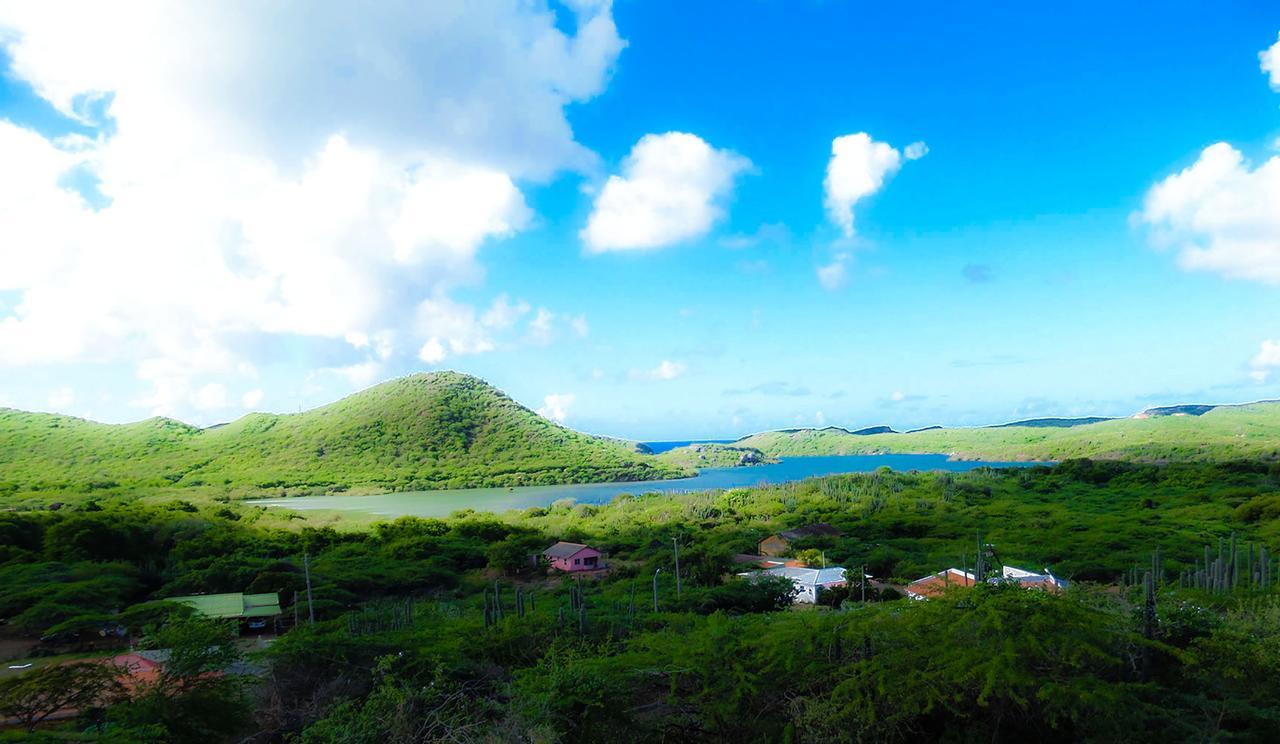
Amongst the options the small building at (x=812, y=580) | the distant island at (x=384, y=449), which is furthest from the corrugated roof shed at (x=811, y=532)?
the distant island at (x=384, y=449)

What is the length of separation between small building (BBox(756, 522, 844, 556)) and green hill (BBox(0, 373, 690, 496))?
63.5m

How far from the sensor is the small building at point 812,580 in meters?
25.8

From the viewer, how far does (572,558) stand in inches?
1401

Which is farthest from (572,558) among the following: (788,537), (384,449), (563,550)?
(384,449)

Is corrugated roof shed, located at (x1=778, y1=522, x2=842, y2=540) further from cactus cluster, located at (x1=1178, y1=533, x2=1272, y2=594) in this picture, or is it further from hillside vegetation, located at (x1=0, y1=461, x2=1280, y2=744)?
cactus cluster, located at (x1=1178, y1=533, x2=1272, y2=594)

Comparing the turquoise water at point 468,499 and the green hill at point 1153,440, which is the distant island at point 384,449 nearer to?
the green hill at point 1153,440

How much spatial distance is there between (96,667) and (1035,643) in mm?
13848

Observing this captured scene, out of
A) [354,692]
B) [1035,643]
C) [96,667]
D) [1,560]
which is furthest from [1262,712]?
[1,560]

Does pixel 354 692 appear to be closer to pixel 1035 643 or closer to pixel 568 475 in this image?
pixel 1035 643

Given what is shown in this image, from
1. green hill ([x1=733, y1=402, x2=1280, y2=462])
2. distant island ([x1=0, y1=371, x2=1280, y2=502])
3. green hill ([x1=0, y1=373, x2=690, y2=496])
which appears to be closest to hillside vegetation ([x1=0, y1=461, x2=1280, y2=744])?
→ distant island ([x1=0, y1=371, x2=1280, y2=502])

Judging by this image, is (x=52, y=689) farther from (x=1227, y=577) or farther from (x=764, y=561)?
(x=1227, y=577)

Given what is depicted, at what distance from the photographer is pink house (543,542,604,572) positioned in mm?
35594

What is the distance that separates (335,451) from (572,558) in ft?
277

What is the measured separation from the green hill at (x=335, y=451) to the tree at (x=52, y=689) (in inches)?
2619
